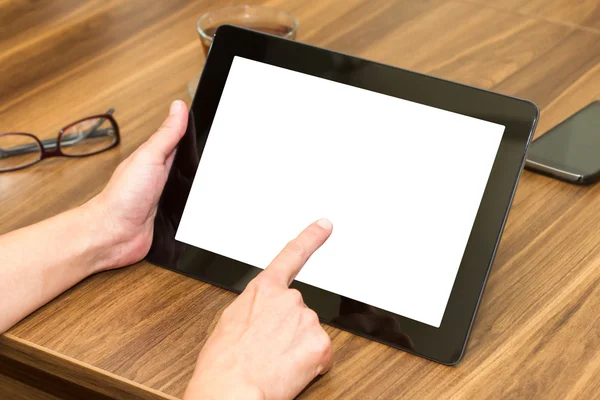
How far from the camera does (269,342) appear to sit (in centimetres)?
76

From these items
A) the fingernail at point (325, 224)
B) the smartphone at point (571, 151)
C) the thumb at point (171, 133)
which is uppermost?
the thumb at point (171, 133)

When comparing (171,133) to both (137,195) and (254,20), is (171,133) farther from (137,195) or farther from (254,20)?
(254,20)

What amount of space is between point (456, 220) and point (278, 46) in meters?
0.30

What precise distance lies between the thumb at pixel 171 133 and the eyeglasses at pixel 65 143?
223 millimetres

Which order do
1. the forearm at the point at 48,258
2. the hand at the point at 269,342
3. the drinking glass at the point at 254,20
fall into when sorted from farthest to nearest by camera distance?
the drinking glass at the point at 254,20
the forearm at the point at 48,258
the hand at the point at 269,342

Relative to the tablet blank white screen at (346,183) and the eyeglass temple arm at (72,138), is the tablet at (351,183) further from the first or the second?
the eyeglass temple arm at (72,138)

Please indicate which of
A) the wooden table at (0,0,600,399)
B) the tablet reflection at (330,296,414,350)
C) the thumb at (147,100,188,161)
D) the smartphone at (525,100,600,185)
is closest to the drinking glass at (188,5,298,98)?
the wooden table at (0,0,600,399)

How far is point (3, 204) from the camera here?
3.36 feet

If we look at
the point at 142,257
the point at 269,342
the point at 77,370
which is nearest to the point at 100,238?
the point at 142,257

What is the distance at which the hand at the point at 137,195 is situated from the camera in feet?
2.98

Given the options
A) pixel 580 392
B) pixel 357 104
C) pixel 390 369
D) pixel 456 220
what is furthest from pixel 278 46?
pixel 580 392

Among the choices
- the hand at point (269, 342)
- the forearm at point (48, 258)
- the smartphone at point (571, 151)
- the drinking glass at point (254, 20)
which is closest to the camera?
the hand at point (269, 342)

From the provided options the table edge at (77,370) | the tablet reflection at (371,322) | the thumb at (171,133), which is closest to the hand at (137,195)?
the thumb at (171,133)

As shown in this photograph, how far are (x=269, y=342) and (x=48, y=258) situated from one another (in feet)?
0.99
